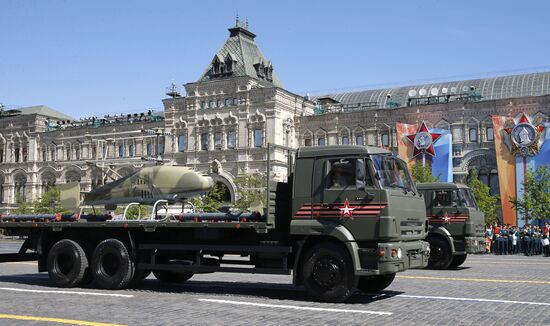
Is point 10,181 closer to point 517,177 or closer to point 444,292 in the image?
point 517,177

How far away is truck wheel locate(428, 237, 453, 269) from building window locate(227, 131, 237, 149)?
42.5m

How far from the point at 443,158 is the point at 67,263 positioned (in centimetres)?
4530

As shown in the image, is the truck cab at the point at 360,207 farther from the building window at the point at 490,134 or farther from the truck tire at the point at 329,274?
the building window at the point at 490,134

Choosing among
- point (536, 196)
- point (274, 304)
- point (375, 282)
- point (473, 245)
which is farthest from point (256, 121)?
point (274, 304)

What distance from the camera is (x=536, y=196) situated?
49531 mm

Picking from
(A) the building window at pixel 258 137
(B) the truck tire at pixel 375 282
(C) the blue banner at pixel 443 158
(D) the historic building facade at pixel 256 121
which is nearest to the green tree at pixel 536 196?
(D) the historic building facade at pixel 256 121

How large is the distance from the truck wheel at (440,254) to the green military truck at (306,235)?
8341 mm

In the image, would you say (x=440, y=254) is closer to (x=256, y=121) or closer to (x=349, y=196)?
(x=349, y=196)

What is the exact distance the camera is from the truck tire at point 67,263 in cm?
1491

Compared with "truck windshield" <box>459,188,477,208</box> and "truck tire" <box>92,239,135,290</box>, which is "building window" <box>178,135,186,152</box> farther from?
"truck tire" <box>92,239,135,290</box>

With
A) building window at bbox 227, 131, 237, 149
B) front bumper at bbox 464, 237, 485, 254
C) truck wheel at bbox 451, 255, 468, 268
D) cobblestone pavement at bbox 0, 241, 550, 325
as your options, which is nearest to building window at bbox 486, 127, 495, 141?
building window at bbox 227, 131, 237, 149

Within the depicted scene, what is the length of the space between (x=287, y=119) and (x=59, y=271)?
4893 centimetres

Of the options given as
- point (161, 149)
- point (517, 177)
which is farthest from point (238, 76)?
point (517, 177)

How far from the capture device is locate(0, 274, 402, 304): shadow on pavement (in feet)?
43.3
